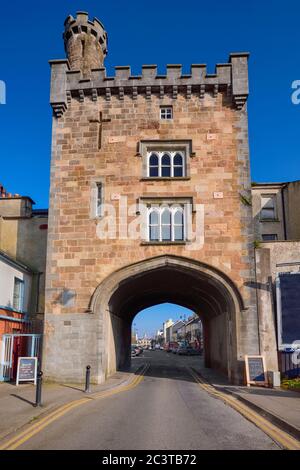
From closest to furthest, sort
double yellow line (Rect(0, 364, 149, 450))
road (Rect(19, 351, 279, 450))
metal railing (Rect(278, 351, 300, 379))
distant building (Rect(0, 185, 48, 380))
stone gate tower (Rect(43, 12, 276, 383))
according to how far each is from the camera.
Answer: road (Rect(19, 351, 279, 450)) < double yellow line (Rect(0, 364, 149, 450)) < metal railing (Rect(278, 351, 300, 379)) < stone gate tower (Rect(43, 12, 276, 383)) < distant building (Rect(0, 185, 48, 380))

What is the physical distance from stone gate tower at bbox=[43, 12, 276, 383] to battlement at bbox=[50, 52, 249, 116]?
5 centimetres

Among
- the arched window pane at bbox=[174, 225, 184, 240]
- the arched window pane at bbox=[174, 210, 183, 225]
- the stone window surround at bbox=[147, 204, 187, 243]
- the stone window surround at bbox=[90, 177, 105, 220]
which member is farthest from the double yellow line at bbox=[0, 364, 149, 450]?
the stone window surround at bbox=[90, 177, 105, 220]

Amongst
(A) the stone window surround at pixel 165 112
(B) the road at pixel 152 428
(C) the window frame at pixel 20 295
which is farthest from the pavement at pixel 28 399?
(A) the stone window surround at pixel 165 112

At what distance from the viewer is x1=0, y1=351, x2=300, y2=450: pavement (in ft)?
25.4

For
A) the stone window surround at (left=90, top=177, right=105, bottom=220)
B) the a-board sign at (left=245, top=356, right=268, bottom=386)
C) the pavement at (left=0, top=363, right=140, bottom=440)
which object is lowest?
the pavement at (left=0, top=363, right=140, bottom=440)

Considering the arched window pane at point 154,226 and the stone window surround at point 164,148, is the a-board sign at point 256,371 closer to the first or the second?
the arched window pane at point 154,226

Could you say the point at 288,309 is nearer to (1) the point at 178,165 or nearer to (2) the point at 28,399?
(1) the point at 178,165

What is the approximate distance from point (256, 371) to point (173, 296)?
13515mm

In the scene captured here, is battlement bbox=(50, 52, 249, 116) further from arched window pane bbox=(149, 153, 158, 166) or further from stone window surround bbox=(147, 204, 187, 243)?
stone window surround bbox=(147, 204, 187, 243)

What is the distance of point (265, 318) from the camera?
19062 millimetres

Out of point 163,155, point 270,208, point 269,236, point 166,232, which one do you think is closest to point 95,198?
point 166,232

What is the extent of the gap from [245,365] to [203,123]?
38.7 ft
